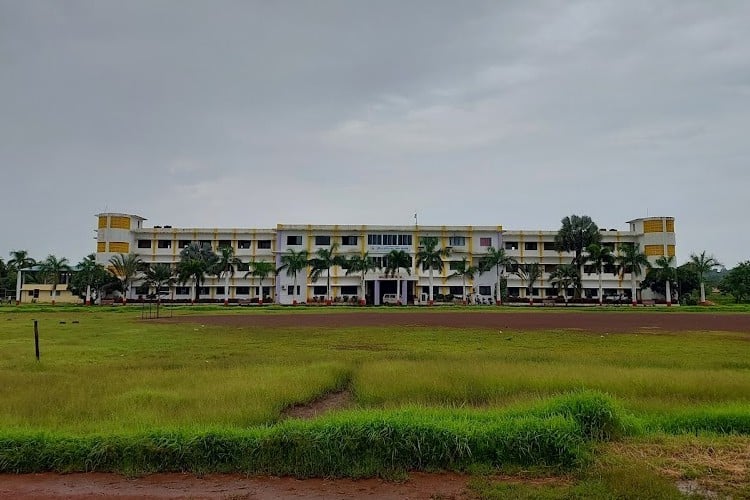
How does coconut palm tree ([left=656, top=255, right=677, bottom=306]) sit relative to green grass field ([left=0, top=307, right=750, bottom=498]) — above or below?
above

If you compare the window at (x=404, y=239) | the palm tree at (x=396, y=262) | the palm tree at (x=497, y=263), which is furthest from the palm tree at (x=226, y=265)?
the palm tree at (x=497, y=263)

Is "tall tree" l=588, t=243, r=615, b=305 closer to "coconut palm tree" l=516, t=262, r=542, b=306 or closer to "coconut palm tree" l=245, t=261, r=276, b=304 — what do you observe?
"coconut palm tree" l=516, t=262, r=542, b=306

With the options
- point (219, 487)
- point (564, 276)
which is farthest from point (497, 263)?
point (219, 487)

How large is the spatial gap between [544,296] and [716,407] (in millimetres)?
80285

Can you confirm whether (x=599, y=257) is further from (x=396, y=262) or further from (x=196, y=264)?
(x=196, y=264)

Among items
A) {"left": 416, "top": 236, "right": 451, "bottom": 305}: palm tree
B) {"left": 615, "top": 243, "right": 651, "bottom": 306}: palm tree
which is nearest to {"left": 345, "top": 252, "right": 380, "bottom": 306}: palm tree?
{"left": 416, "top": 236, "right": 451, "bottom": 305}: palm tree

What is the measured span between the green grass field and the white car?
60.0 metres

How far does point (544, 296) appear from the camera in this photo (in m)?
87.6

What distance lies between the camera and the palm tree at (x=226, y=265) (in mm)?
81069

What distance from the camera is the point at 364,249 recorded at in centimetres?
8506

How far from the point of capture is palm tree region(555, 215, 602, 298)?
82188mm

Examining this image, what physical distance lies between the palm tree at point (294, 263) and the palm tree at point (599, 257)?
39.0 metres

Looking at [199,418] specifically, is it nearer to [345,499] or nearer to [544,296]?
[345,499]

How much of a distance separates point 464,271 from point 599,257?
1816cm
